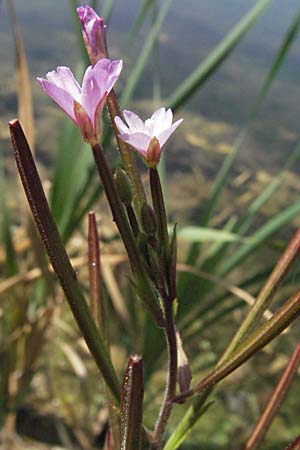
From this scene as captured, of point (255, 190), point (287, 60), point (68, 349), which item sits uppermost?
point (287, 60)

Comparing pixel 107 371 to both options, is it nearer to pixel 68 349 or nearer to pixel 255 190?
pixel 68 349

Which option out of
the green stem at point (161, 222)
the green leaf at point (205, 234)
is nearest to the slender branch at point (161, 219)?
the green stem at point (161, 222)

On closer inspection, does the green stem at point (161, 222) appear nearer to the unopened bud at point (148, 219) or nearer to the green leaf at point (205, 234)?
the unopened bud at point (148, 219)

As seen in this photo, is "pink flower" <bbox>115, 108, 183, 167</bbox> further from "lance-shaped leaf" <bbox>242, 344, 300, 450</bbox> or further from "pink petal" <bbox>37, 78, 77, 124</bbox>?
"lance-shaped leaf" <bbox>242, 344, 300, 450</bbox>

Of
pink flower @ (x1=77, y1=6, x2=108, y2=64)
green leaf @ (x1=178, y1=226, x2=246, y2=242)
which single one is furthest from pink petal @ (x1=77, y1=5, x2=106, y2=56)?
green leaf @ (x1=178, y1=226, x2=246, y2=242)

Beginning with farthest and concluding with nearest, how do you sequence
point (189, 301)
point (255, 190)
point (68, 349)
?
point (255, 190) → point (68, 349) → point (189, 301)

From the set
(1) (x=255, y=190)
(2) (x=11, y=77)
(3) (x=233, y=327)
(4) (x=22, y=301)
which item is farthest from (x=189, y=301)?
(2) (x=11, y=77)
